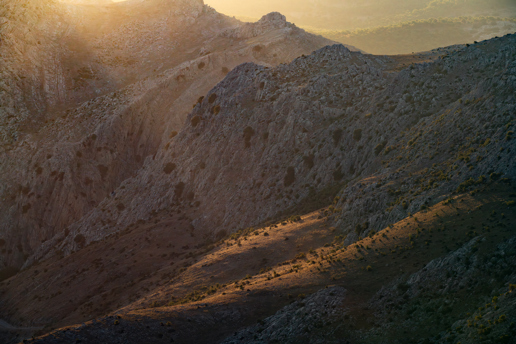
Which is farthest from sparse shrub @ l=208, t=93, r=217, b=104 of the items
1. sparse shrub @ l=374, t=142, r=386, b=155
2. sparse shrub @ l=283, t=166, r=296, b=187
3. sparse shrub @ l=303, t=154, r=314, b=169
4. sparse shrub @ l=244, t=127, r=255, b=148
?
sparse shrub @ l=374, t=142, r=386, b=155

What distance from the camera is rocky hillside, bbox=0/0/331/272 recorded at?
87.1m

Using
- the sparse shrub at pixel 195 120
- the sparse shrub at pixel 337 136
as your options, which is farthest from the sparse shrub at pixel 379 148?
the sparse shrub at pixel 195 120

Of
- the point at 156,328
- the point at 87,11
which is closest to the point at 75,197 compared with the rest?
the point at 156,328

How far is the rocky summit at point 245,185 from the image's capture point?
1198 inches

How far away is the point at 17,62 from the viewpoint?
10038 centimetres

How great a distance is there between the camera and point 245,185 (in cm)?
6712

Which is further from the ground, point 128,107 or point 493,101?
point 128,107

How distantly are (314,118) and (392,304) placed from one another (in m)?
43.5

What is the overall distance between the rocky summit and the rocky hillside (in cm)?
50

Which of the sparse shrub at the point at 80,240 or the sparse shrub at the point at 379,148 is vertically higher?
the sparse shrub at the point at 379,148

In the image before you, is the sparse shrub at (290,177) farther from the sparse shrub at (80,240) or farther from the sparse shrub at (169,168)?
the sparse shrub at (80,240)

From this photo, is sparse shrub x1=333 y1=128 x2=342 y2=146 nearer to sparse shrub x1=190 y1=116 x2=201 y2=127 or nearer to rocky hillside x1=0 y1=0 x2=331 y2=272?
sparse shrub x1=190 y1=116 x2=201 y2=127

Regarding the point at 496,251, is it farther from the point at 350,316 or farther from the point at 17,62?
the point at 17,62

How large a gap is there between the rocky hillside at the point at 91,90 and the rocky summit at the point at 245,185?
0.50 m
